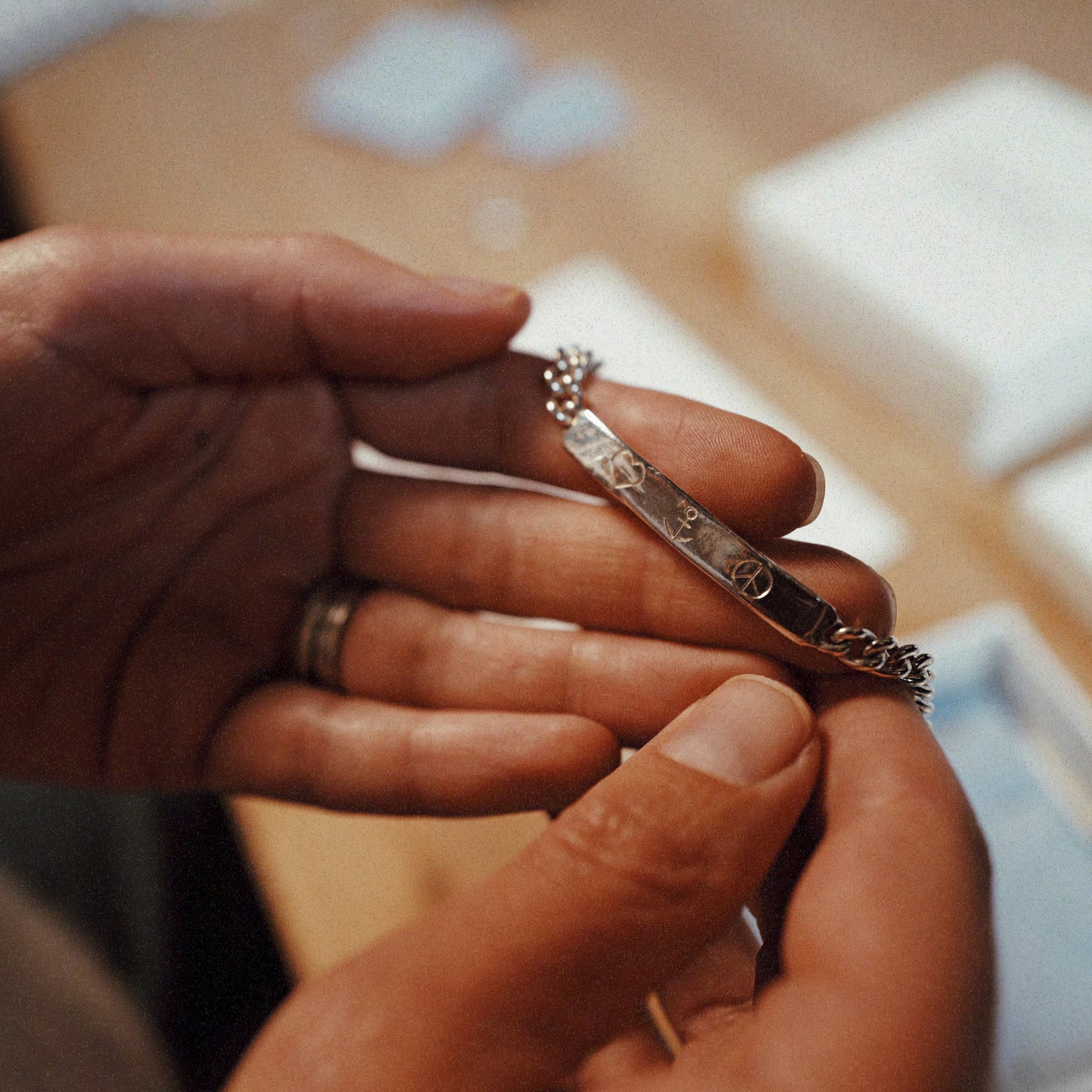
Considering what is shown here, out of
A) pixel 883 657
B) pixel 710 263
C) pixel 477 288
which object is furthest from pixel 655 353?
pixel 883 657

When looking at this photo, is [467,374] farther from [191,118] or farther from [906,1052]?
[191,118]

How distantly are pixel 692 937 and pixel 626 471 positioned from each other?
15 centimetres

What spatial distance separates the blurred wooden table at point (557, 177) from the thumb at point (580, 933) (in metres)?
0.08

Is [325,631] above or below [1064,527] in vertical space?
below

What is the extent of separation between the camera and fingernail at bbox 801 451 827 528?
0.30 metres

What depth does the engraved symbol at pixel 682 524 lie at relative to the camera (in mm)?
298

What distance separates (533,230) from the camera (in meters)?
0.73

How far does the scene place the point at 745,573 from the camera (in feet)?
0.93

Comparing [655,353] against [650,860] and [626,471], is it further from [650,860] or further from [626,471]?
[650,860]

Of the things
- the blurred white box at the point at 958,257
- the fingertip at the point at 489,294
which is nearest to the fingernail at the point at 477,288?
the fingertip at the point at 489,294

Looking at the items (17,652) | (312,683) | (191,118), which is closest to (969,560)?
(312,683)

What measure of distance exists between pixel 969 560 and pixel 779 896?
27 centimetres

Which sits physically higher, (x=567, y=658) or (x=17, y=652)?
(x=567, y=658)

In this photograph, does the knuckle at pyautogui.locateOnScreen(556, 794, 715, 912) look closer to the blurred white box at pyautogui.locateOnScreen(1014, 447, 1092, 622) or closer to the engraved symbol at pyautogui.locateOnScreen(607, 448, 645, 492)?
the engraved symbol at pyautogui.locateOnScreen(607, 448, 645, 492)
